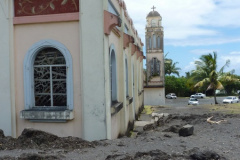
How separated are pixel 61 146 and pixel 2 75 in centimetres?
289

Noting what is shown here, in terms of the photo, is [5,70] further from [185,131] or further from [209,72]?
[209,72]

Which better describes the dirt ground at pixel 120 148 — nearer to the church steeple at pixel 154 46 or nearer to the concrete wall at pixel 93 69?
the concrete wall at pixel 93 69

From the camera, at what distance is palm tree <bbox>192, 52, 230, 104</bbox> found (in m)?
26.1

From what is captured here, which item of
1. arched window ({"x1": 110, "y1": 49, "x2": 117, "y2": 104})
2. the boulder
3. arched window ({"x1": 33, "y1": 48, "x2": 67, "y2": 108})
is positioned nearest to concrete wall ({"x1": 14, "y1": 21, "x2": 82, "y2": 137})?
arched window ({"x1": 33, "y1": 48, "x2": 67, "y2": 108})

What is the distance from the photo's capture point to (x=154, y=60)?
30156mm

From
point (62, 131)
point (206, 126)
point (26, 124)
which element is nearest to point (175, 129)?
point (206, 126)

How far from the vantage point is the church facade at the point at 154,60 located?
1182 inches

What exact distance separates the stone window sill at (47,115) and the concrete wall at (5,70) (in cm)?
48

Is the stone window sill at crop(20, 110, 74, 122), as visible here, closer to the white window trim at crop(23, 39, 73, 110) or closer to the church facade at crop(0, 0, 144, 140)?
the church facade at crop(0, 0, 144, 140)

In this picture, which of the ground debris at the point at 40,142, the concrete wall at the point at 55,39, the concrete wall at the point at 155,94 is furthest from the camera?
the concrete wall at the point at 155,94

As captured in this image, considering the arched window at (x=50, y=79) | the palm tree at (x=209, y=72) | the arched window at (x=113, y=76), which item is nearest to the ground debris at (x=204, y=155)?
the arched window at (x=50, y=79)

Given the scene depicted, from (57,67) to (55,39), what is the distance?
2.47 ft

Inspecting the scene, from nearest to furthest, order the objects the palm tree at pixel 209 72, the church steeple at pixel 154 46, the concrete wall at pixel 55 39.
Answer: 1. the concrete wall at pixel 55 39
2. the palm tree at pixel 209 72
3. the church steeple at pixel 154 46

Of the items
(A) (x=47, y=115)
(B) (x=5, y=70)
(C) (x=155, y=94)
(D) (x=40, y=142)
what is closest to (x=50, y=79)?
(A) (x=47, y=115)
